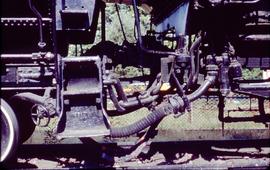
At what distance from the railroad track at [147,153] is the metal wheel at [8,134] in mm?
1226

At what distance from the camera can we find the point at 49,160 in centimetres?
555

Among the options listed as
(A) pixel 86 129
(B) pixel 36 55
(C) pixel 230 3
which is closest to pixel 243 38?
(C) pixel 230 3

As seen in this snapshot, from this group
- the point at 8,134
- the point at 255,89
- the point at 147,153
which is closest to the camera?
the point at 8,134

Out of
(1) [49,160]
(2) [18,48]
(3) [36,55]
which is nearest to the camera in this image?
(3) [36,55]

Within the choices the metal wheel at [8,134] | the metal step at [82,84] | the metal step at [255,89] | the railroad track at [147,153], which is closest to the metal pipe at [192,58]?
the metal step at [255,89]

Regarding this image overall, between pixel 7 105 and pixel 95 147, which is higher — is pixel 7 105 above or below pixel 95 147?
above

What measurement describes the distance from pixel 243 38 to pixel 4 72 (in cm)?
293

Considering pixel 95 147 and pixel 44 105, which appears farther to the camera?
pixel 95 147

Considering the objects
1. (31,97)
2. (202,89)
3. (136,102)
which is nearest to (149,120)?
(136,102)

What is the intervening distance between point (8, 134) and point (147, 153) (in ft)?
7.66

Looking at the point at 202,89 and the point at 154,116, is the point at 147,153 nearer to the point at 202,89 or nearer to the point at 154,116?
the point at 154,116

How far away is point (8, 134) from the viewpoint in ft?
13.1

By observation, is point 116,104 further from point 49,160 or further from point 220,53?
point 49,160

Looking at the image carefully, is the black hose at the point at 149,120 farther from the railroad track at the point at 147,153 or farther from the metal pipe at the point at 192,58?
the railroad track at the point at 147,153
